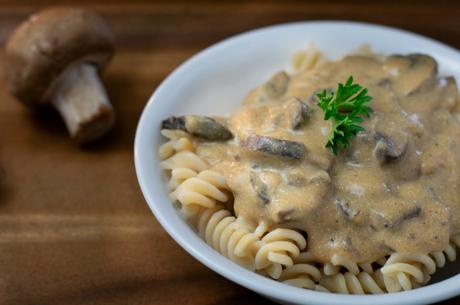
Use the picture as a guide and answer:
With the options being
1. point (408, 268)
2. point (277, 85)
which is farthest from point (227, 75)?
point (408, 268)

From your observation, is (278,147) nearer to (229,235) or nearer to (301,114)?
(301,114)

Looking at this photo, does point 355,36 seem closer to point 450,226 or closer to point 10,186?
point 450,226

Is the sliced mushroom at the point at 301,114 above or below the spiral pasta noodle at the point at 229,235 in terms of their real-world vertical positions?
above

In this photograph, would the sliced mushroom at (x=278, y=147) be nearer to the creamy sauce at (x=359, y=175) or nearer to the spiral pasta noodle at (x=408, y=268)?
the creamy sauce at (x=359, y=175)

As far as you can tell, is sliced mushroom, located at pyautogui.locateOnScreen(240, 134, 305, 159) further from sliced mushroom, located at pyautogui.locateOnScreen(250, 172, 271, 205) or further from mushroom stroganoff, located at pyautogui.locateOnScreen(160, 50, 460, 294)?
sliced mushroom, located at pyautogui.locateOnScreen(250, 172, 271, 205)

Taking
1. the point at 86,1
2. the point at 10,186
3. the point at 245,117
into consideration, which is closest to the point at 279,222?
the point at 245,117

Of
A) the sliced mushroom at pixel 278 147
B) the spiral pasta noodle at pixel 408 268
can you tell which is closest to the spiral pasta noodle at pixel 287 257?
the spiral pasta noodle at pixel 408 268
